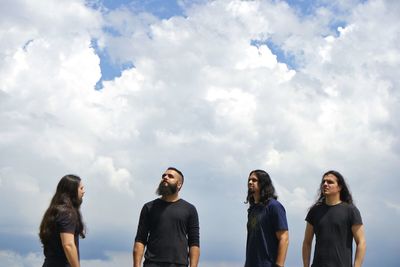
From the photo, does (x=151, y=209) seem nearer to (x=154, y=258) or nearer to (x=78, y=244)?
(x=154, y=258)

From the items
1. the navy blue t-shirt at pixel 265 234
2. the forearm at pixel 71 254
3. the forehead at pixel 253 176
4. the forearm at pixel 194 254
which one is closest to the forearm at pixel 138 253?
the forearm at pixel 194 254

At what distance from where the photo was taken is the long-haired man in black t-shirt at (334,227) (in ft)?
38.6

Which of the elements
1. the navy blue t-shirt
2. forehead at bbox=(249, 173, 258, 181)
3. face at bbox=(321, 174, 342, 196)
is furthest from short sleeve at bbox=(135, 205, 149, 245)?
face at bbox=(321, 174, 342, 196)

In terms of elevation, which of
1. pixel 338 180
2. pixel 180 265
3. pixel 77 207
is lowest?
pixel 180 265

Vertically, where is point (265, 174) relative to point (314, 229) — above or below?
above

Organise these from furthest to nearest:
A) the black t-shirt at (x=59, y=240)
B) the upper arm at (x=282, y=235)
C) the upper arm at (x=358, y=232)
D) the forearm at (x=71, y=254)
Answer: the upper arm at (x=358, y=232) → the upper arm at (x=282, y=235) → the black t-shirt at (x=59, y=240) → the forearm at (x=71, y=254)

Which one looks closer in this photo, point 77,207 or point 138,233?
point 77,207

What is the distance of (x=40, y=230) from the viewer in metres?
10.7

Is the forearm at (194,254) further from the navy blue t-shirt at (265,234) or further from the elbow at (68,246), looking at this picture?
the elbow at (68,246)

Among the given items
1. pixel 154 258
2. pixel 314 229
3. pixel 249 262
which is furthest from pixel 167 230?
pixel 314 229

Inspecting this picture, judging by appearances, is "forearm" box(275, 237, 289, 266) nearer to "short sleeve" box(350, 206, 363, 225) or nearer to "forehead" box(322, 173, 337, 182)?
"short sleeve" box(350, 206, 363, 225)

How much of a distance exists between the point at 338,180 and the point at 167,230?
Answer: 10.8 ft

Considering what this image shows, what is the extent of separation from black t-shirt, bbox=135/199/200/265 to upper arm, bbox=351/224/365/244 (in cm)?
279

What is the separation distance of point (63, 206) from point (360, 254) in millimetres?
5215
